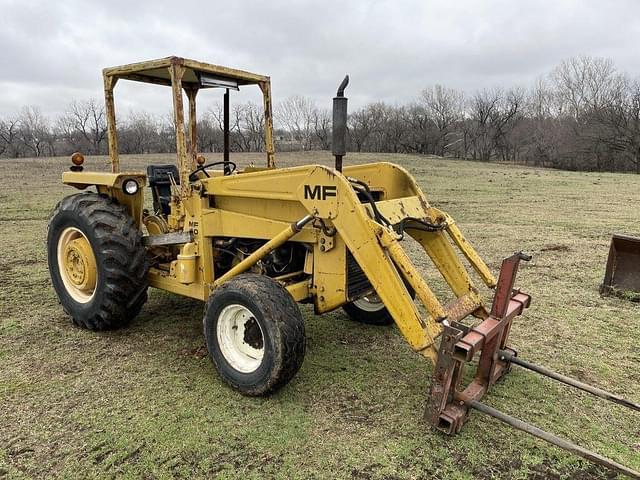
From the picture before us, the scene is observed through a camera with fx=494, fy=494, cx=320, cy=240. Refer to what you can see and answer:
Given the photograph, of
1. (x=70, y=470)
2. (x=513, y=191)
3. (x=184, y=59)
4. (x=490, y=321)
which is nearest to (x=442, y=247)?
(x=490, y=321)

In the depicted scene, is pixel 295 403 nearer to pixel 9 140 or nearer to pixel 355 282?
pixel 355 282

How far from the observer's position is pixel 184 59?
401 cm

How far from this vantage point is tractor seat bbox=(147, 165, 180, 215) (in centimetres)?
512

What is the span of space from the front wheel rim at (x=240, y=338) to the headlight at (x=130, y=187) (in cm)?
156

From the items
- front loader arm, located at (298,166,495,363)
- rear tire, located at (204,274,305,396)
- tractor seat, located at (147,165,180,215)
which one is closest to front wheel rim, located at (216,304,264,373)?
rear tire, located at (204,274,305,396)

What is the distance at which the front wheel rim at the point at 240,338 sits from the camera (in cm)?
356

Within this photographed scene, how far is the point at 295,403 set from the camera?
134 inches

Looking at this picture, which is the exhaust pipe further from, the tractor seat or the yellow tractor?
the tractor seat

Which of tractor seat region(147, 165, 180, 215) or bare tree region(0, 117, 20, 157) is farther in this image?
bare tree region(0, 117, 20, 157)

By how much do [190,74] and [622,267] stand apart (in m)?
5.18

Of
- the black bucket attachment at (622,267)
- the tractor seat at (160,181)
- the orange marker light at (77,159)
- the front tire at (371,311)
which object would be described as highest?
the orange marker light at (77,159)

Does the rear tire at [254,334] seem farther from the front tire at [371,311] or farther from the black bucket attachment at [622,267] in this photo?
the black bucket attachment at [622,267]

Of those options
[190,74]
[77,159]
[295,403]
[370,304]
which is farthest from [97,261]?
[370,304]

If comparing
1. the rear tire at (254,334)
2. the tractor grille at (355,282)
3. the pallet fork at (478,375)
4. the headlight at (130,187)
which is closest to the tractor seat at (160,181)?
the headlight at (130,187)
